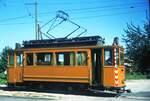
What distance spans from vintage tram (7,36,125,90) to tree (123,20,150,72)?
251 inches

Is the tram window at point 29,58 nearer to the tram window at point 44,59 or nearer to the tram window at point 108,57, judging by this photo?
the tram window at point 44,59

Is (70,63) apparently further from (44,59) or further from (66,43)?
(44,59)

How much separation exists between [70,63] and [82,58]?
803mm

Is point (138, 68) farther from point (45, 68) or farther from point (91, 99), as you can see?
point (91, 99)

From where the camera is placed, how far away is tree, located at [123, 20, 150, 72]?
2798cm

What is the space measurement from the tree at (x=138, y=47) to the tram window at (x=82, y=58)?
7349 millimetres

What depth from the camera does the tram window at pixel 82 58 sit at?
850 inches

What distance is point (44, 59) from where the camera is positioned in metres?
23.2

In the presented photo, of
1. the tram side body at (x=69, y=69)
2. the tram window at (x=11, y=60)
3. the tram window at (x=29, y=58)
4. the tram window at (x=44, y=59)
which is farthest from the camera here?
the tram window at (x=11, y=60)

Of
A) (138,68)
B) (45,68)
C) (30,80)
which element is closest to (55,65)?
(45,68)

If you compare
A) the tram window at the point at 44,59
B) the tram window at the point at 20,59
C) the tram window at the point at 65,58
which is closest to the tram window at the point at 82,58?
the tram window at the point at 65,58

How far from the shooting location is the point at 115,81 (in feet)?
67.7

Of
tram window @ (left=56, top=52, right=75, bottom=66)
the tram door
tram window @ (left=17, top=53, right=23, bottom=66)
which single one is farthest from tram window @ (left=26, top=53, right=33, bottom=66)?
the tram door

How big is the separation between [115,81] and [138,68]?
26.8ft
